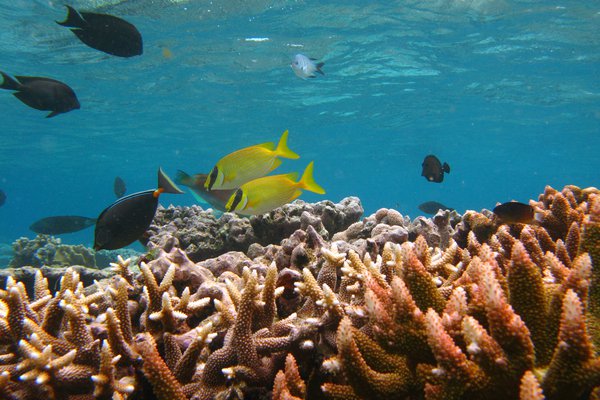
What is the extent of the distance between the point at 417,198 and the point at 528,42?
15042cm

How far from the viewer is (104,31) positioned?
422 centimetres

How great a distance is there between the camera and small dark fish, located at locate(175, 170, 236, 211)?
4574mm

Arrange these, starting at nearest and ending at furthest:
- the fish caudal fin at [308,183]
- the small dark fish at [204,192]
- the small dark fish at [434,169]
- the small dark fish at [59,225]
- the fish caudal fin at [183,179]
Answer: the fish caudal fin at [308,183]
the small dark fish at [204,192]
the fish caudal fin at [183,179]
the small dark fish at [434,169]
the small dark fish at [59,225]

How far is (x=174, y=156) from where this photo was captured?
173 ft

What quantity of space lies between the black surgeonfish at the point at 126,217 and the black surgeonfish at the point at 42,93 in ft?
7.73

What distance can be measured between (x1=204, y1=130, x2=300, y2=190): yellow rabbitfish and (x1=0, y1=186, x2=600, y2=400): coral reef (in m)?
0.97

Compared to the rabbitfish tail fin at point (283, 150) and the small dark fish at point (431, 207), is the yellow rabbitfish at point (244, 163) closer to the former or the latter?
the rabbitfish tail fin at point (283, 150)

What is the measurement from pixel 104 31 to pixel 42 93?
1.10 meters

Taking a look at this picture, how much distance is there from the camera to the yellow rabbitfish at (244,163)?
370cm

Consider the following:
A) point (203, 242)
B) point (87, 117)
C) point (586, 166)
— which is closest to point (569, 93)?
point (203, 242)

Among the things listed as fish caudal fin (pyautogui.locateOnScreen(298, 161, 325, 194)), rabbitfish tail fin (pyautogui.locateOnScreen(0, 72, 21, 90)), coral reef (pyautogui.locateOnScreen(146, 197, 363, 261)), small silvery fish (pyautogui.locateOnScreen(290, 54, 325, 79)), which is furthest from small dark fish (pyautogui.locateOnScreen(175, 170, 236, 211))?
small silvery fish (pyautogui.locateOnScreen(290, 54, 325, 79))

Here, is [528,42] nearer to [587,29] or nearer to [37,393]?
[587,29]

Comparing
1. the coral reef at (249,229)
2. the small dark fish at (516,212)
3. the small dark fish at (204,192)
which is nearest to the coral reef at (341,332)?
the small dark fish at (516,212)

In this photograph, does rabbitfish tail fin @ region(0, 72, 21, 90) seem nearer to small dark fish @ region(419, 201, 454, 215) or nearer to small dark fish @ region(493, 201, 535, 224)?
small dark fish @ region(493, 201, 535, 224)
